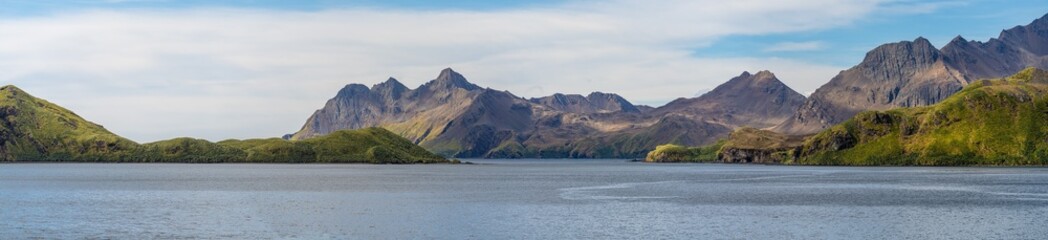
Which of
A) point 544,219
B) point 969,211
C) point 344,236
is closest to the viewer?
point 344,236

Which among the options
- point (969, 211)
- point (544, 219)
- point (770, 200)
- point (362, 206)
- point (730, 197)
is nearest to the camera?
point (544, 219)

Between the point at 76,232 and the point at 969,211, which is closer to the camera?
the point at 76,232

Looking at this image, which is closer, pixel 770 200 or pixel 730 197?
pixel 770 200

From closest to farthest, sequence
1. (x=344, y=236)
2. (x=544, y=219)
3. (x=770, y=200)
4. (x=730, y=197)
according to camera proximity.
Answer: (x=344, y=236) → (x=544, y=219) → (x=770, y=200) → (x=730, y=197)

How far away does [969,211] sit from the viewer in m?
127

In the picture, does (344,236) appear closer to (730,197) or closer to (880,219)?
(880,219)

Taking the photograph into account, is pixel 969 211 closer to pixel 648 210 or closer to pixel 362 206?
pixel 648 210

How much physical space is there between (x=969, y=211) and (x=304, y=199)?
97.5 m

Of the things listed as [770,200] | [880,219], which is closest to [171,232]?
[880,219]

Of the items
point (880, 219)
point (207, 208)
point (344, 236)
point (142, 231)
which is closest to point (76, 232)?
point (142, 231)

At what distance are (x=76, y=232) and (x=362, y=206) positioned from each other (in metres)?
48.1

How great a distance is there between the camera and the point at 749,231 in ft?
329

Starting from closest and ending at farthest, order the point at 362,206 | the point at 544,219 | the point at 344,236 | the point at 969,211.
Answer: the point at 344,236 < the point at 544,219 < the point at 969,211 < the point at 362,206

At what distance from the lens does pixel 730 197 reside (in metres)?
163
